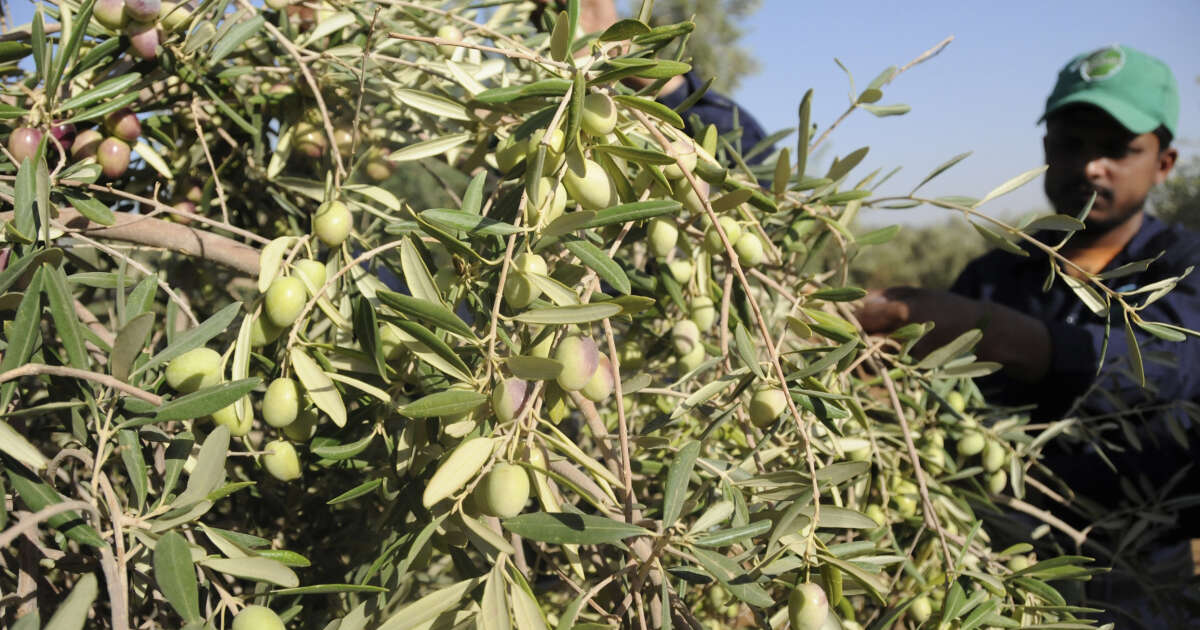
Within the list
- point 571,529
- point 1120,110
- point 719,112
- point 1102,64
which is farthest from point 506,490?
point 1102,64

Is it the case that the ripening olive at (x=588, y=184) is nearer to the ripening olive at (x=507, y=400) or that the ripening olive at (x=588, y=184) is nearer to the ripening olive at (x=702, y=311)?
the ripening olive at (x=507, y=400)

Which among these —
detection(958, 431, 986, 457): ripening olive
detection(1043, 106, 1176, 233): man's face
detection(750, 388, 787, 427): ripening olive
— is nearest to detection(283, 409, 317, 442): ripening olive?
detection(750, 388, 787, 427): ripening olive

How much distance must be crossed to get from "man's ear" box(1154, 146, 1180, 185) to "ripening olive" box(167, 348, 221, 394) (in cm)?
288

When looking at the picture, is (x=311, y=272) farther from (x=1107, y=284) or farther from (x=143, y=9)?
(x=1107, y=284)

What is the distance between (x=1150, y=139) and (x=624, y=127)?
247cm

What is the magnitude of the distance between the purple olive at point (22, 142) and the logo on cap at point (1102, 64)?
257cm

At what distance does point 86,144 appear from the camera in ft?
2.19

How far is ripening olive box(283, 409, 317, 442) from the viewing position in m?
0.54

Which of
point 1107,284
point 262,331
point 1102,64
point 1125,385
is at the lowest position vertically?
point 1125,385

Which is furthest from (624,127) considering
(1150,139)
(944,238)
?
(944,238)

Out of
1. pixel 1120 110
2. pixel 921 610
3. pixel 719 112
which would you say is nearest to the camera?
pixel 921 610

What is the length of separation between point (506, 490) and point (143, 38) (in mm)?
523

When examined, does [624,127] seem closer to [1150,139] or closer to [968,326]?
[968,326]

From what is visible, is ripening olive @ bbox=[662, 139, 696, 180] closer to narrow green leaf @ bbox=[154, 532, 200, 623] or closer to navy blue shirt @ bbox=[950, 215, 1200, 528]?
narrow green leaf @ bbox=[154, 532, 200, 623]
